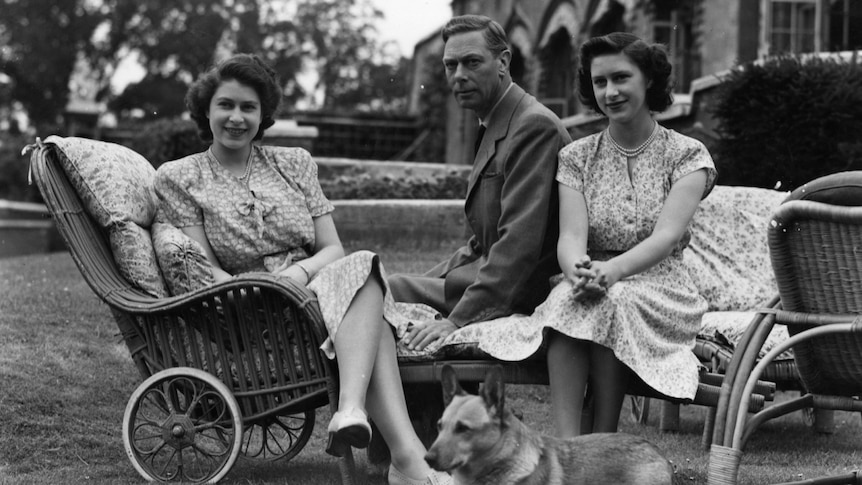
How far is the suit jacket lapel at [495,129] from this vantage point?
4.14 m

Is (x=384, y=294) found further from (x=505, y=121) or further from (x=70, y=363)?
(x=70, y=363)

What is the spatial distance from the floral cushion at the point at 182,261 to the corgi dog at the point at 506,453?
51.1 inches

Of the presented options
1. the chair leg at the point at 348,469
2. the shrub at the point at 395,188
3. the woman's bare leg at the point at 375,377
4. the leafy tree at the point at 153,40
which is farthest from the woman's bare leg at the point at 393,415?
the leafy tree at the point at 153,40

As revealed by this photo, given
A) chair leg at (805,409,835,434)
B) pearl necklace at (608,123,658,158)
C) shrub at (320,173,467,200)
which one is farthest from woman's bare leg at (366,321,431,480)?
shrub at (320,173,467,200)

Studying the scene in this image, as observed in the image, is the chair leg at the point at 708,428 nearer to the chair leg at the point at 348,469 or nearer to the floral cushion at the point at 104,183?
the chair leg at the point at 348,469

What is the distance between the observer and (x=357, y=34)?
36.9 metres

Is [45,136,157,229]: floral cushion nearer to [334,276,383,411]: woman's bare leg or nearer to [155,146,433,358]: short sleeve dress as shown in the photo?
[155,146,433,358]: short sleeve dress

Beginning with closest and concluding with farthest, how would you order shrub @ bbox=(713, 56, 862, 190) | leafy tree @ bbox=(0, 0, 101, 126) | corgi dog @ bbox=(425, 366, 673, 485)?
corgi dog @ bbox=(425, 366, 673, 485) → shrub @ bbox=(713, 56, 862, 190) → leafy tree @ bbox=(0, 0, 101, 126)

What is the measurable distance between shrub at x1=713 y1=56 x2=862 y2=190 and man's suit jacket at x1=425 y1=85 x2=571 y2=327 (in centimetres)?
367

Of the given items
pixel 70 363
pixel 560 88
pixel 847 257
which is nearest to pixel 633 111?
pixel 847 257

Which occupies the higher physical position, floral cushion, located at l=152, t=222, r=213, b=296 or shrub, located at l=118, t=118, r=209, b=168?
shrub, located at l=118, t=118, r=209, b=168

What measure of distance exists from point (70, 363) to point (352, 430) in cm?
281

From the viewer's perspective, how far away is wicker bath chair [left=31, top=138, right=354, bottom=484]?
3.87 m

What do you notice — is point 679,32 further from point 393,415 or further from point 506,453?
point 506,453
